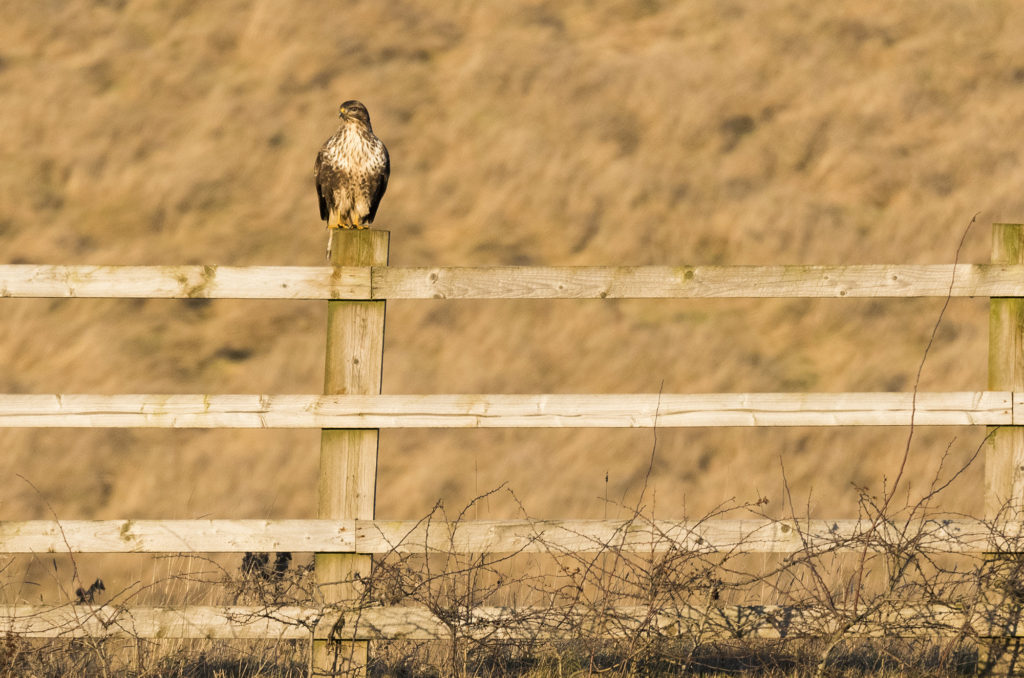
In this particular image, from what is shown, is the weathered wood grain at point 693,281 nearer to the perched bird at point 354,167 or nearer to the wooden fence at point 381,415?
the wooden fence at point 381,415

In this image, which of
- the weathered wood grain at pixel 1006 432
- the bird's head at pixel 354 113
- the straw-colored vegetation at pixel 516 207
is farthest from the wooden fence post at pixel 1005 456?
the straw-colored vegetation at pixel 516 207

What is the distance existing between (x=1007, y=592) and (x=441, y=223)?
32.5 feet

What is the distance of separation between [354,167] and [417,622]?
9.30ft

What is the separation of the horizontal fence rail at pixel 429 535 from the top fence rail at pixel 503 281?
2.62 feet

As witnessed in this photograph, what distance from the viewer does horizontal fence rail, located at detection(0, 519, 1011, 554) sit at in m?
4.07

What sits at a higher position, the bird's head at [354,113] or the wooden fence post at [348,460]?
the bird's head at [354,113]

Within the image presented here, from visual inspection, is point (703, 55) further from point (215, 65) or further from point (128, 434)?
point (128, 434)

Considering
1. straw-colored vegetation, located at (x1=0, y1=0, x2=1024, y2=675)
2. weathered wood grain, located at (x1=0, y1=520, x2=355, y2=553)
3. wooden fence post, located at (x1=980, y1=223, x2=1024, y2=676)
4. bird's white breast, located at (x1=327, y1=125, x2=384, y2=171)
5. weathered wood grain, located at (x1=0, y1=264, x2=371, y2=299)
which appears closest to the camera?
weathered wood grain, located at (x1=0, y1=520, x2=355, y2=553)

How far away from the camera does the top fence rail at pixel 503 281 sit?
418cm

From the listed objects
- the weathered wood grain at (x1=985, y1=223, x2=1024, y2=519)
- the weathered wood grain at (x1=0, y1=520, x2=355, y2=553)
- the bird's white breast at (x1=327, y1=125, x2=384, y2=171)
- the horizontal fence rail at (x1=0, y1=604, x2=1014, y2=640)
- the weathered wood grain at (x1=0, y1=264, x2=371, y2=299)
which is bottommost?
the horizontal fence rail at (x1=0, y1=604, x2=1014, y2=640)

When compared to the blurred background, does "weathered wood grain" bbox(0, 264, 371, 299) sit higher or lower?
lower

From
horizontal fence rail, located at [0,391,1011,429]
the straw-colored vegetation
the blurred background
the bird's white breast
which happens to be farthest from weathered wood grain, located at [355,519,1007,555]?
the blurred background

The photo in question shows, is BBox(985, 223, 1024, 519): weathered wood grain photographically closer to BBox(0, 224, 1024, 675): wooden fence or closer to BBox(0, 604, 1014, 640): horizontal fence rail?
BBox(0, 224, 1024, 675): wooden fence

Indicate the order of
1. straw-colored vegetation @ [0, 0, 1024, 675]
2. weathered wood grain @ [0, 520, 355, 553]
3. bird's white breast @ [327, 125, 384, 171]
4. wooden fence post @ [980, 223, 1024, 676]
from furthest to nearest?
straw-colored vegetation @ [0, 0, 1024, 675]
bird's white breast @ [327, 125, 384, 171]
wooden fence post @ [980, 223, 1024, 676]
weathered wood grain @ [0, 520, 355, 553]
